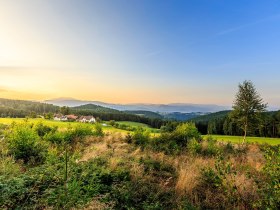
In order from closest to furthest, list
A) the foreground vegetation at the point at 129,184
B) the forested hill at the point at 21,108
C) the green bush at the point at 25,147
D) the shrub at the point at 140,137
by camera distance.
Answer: the foreground vegetation at the point at 129,184, the green bush at the point at 25,147, the shrub at the point at 140,137, the forested hill at the point at 21,108

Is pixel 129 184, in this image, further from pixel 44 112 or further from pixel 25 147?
pixel 44 112

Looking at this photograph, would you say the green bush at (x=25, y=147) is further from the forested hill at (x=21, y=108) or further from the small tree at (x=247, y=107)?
the forested hill at (x=21, y=108)

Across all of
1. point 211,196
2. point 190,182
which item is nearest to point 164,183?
point 190,182

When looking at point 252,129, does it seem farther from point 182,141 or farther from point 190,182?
point 190,182

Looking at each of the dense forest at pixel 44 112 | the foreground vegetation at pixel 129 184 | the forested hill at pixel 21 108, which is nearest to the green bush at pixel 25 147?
the foreground vegetation at pixel 129 184

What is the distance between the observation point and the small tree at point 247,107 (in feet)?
75.9

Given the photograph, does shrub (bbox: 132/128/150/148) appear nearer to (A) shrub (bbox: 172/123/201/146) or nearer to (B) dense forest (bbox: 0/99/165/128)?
(A) shrub (bbox: 172/123/201/146)

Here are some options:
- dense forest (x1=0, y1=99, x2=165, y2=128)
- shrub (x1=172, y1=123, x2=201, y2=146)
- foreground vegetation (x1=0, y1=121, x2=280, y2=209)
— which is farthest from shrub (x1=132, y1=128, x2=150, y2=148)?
dense forest (x1=0, y1=99, x2=165, y2=128)

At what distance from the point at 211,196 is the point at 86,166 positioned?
139 inches

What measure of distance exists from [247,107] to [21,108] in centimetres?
6584

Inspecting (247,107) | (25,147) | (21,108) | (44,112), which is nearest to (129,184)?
(25,147)

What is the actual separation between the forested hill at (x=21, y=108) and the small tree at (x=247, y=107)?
50.3m

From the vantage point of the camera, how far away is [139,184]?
5.54 m

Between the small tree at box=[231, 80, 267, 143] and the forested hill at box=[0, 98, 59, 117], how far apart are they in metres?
50.3
